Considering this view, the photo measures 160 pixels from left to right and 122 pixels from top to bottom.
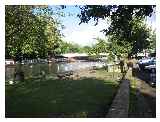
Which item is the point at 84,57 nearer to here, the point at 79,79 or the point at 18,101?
the point at 79,79

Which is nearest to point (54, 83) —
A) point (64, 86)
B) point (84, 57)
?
point (64, 86)

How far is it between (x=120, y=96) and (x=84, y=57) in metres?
1.49

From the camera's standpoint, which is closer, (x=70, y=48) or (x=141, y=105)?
(x=141, y=105)

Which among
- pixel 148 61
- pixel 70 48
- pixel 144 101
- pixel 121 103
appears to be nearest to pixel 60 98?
pixel 70 48

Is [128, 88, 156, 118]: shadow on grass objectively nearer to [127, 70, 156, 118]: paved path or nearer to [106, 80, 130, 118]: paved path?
[127, 70, 156, 118]: paved path

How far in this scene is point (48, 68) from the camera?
41.7 feet

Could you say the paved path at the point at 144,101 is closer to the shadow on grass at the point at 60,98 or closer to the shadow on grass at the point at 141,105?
the shadow on grass at the point at 141,105

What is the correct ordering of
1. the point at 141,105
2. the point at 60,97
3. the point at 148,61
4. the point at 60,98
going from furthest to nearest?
the point at 148,61 < the point at 60,97 < the point at 60,98 < the point at 141,105

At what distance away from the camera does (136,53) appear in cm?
1152

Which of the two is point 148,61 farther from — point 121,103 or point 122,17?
point 122,17

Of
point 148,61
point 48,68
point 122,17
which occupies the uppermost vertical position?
point 122,17

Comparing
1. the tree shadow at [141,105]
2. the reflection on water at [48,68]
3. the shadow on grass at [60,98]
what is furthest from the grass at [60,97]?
the tree shadow at [141,105]

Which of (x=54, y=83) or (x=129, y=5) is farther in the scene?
(x=54, y=83)

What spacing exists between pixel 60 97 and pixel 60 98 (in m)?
0.10
